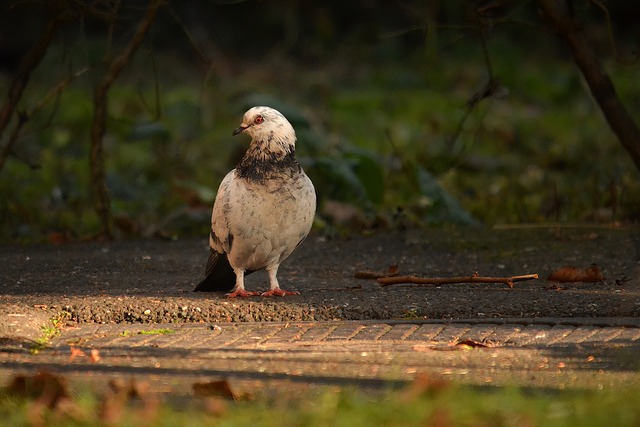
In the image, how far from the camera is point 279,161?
6.31 m

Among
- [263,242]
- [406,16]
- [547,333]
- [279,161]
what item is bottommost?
[547,333]

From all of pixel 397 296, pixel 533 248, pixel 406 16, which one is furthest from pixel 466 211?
pixel 406 16

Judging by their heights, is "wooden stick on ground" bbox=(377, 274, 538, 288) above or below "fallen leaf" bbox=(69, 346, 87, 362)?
above

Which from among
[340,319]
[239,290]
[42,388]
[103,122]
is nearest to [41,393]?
[42,388]

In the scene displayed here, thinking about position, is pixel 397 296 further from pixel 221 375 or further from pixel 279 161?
pixel 221 375

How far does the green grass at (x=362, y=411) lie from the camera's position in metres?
3.77

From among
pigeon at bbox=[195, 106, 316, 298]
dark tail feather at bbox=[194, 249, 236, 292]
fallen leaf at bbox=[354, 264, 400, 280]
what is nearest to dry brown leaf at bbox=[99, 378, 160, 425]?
pigeon at bbox=[195, 106, 316, 298]

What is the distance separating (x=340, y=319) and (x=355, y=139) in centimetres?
770

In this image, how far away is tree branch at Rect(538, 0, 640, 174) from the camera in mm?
7910

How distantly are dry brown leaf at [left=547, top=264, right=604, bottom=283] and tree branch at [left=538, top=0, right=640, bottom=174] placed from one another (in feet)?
4.65

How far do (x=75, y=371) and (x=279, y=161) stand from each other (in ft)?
6.43

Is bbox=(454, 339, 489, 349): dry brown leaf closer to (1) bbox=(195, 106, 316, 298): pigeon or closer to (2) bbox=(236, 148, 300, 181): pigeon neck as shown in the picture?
(1) bbox=(195, 106, 316, 298): pigeon

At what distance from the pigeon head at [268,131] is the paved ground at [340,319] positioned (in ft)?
2.63

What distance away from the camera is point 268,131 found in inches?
249
